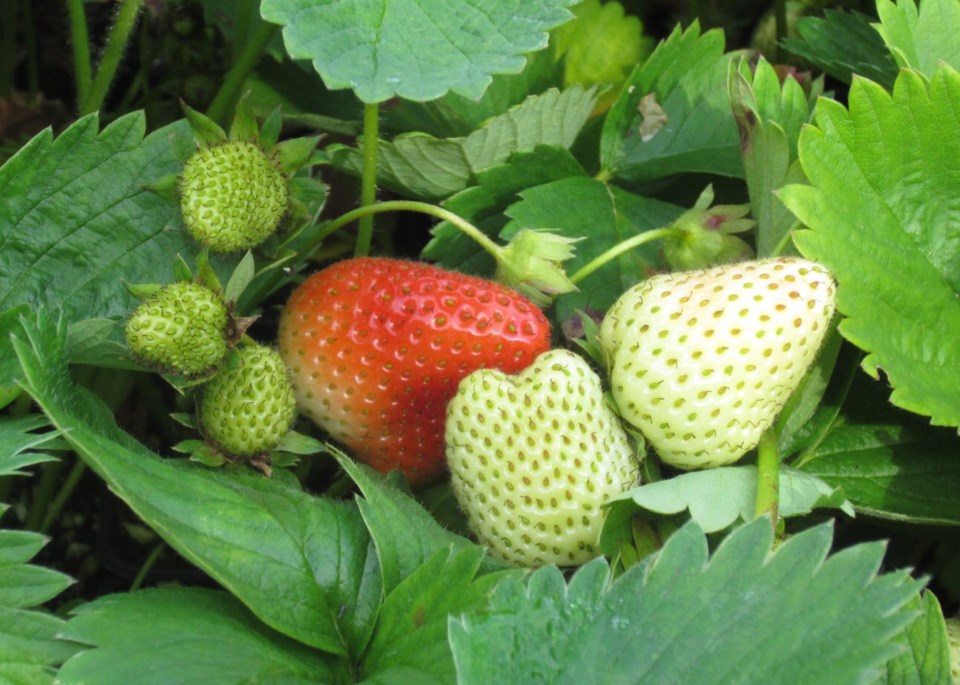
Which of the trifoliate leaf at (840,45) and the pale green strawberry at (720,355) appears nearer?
the pale green strawberry at (720,355)

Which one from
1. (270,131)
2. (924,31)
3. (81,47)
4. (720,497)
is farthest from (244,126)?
(924,31)

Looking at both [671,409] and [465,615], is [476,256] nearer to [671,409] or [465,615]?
[671,409]

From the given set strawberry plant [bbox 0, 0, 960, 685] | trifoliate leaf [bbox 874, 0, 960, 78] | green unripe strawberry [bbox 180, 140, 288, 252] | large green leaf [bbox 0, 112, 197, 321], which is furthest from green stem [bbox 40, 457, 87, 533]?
trifoliate leaf [bbox 874, 0, 960, 78]

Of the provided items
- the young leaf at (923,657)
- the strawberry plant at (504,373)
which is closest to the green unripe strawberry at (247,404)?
the strawberry plant at (504,373)

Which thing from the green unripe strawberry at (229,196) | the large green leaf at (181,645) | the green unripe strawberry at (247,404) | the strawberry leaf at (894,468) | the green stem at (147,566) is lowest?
the green stem at (147,566)

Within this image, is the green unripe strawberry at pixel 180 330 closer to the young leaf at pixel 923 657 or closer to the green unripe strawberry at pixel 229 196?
the green unripe strawberry at pixel 229 196

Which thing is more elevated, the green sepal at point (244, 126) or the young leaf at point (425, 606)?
the green sepal at point (244, 126)

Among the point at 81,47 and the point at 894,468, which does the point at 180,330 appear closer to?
the point at 81,47
